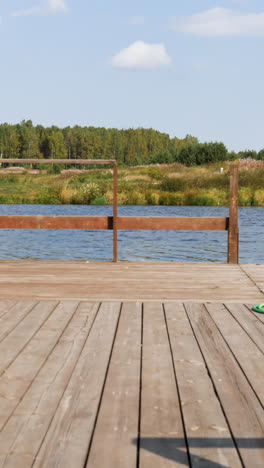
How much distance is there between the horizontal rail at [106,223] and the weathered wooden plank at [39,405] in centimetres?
279

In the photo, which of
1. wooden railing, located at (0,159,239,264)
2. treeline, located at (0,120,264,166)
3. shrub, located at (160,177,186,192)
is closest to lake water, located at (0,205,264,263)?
wooden railing, located at (0,159,239,264)

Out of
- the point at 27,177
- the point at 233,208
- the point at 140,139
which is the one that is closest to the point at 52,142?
the point at 140,139

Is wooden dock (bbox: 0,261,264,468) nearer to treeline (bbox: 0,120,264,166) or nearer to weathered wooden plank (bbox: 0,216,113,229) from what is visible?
weathered wooden plank (bbox: 0,216,113,229)

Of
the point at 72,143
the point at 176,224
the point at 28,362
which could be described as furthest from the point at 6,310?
the point at 72,143

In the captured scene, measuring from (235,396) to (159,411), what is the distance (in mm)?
352

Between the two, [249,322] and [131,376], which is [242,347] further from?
[131,376]

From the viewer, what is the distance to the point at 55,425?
2.11 m

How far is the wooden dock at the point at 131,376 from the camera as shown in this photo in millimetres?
1936

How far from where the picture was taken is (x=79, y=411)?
2.24m

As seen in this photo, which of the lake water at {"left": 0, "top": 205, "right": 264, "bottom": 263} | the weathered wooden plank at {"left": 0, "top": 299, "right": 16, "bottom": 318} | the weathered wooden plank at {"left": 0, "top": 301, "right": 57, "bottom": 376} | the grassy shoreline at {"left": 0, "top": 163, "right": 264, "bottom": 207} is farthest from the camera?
the grassy shoreline at {"left": 0, "top": 163, "right": 264, "bottom": 207}

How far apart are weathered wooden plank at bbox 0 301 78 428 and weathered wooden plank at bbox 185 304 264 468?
0.79m

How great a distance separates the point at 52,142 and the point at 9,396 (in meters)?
82.4

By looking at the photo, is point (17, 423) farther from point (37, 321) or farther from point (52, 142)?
point (52, 142)

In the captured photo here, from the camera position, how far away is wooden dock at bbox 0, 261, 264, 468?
76.2 inches
